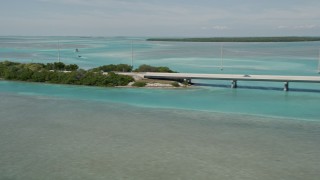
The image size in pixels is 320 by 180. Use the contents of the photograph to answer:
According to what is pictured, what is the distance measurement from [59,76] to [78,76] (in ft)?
7.44

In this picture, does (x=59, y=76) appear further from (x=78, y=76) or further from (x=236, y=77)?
(x=236, y=77)

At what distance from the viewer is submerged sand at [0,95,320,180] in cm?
1298

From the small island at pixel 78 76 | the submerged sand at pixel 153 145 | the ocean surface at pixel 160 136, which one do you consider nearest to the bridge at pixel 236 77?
the small island at pixel 78 76

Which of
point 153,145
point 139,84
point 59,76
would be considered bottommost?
point 153,145

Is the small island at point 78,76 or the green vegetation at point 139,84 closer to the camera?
the green vegetation at point 139,84

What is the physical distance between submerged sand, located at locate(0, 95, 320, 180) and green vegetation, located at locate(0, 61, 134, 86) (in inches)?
473

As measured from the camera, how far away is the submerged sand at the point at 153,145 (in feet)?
42.6

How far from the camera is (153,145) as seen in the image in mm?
16094

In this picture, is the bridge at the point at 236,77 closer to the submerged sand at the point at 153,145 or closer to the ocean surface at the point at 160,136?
the ocean surface at the point at 160,136

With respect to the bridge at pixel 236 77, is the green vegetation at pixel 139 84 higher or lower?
lower

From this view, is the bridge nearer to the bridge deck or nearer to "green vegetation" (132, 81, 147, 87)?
the bridge deck

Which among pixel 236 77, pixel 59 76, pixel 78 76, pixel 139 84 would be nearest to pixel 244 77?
pixel 236 77

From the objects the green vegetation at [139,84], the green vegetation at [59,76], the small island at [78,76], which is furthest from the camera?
the green vegetation at [59,76]

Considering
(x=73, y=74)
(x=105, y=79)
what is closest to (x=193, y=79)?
(x=105, y=79)
